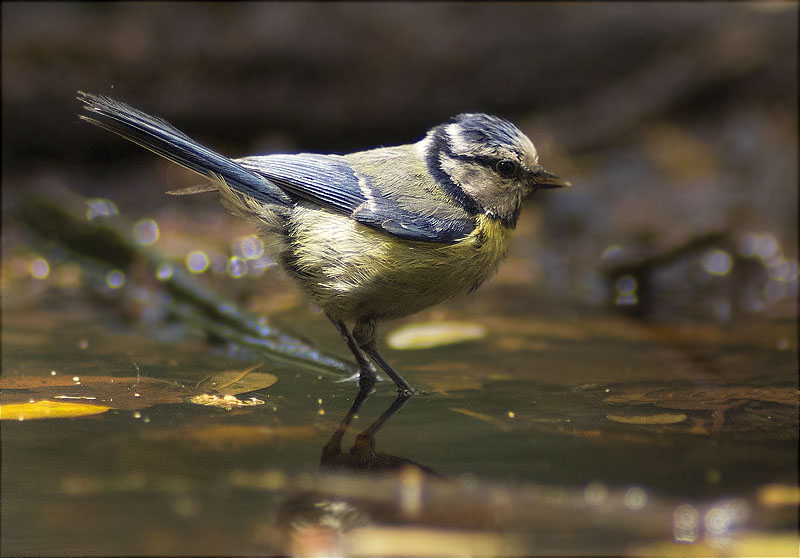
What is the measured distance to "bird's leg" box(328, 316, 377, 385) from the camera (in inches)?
134

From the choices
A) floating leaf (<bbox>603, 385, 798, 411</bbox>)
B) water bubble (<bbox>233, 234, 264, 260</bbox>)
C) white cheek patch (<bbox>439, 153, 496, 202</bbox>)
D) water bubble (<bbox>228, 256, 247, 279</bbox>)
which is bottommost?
floating leaf (<bbox>603, 385, 798, 411</bbox>)

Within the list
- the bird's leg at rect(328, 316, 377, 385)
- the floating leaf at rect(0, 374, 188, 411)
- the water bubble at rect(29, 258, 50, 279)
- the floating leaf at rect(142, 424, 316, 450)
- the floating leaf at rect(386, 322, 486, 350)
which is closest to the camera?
the floating leaf at rect(142, 424, 316, 450)

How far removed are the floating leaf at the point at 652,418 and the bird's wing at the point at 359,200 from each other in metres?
0.95

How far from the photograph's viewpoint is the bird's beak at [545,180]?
Answer: 3.49 m

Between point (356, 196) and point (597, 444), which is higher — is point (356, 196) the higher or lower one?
the higher one

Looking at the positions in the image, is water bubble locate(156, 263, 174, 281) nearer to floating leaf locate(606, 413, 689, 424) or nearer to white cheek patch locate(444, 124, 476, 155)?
white cheek patch locate(444, 124, 476, 155)

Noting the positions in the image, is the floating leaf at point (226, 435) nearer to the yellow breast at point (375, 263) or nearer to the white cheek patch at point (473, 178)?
the yellow breast at point (375, 263)

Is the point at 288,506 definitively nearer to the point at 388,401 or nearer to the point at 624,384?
the point at 388,401

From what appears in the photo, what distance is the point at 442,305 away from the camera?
486cm

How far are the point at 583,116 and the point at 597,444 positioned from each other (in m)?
4.93

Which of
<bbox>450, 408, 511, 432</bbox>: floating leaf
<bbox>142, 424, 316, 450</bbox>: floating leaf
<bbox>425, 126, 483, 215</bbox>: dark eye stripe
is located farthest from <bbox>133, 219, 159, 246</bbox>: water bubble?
<bbox>450, 408, 511, 432</bbox>: floating leaf

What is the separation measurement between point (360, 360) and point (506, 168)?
100 centimetres

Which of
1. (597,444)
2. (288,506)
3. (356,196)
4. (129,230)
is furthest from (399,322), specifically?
(288,506)

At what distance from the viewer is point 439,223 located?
3.28 m
